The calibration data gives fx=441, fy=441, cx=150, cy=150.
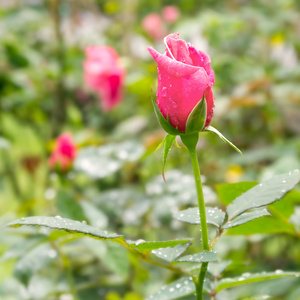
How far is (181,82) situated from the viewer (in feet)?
0.96

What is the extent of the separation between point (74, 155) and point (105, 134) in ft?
2.38

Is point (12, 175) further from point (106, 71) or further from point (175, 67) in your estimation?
point (175, 67)

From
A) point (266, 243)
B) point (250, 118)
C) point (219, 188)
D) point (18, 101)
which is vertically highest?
point (18, 101)

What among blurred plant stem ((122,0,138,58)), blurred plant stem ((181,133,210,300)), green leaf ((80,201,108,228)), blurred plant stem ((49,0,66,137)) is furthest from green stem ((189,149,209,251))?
blurred plant stem ((122,0,138,58))

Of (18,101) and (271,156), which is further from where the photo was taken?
Answer: (18,101)

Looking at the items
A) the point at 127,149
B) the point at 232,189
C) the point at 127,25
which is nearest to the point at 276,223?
the point at 232,189

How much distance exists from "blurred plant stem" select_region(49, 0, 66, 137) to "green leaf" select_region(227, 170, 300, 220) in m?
1.21

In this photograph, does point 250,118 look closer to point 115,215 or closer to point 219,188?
point 115,215

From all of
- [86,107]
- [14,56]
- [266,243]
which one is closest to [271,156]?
[266,243]

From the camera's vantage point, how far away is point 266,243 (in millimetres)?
1283

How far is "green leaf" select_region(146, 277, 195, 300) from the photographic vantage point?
33 centimetres

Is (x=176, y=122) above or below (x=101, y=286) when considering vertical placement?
above

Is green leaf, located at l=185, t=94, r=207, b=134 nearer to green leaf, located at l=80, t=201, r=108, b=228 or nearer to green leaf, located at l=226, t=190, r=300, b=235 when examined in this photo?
green leaf, located at l=226, t=190, r=300, b=235

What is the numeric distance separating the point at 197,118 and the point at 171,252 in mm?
100
